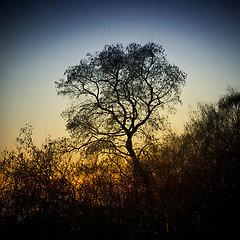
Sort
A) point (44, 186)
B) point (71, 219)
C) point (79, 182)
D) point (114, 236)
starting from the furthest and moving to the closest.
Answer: point (79, 182), point (44, 186), point (71, 219), point (114, 236)

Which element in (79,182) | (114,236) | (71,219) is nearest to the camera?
(114,236)

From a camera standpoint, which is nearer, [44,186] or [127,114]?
[44,186]

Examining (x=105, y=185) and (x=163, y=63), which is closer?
(x=105, y=185)

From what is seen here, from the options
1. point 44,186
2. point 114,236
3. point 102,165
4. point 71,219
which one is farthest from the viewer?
point 102,165

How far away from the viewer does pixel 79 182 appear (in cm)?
455

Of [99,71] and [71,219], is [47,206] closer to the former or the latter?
[71,219]

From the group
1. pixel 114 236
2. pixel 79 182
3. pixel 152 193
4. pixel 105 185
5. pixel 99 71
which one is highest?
pixel 99 71

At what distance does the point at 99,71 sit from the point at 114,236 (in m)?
10.2

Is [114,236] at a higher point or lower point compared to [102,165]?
lower

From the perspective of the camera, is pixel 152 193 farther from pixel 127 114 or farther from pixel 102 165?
pixel 127 114

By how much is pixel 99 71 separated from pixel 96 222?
989 centimetres

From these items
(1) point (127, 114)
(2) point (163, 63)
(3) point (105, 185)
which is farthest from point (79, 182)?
(2) point (163, 63)

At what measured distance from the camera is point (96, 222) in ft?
11.3

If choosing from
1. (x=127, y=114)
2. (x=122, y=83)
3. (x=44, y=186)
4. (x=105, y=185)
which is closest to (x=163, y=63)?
(x=122, y=83)
